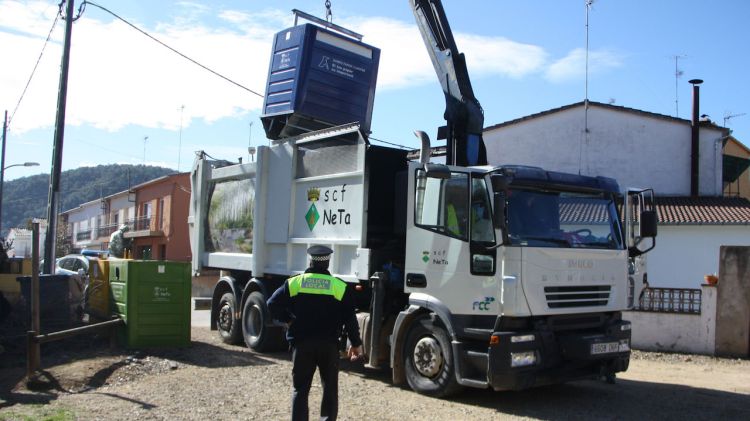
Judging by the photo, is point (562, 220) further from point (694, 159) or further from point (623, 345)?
point (694, 159)

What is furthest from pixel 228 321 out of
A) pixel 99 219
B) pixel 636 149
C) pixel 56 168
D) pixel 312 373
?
pixel 99 219

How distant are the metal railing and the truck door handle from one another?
574 centimetres

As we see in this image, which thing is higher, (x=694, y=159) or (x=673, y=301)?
(x=694, y=159)

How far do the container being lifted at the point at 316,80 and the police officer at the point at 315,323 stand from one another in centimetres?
502

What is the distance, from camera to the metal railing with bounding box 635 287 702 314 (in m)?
11.3

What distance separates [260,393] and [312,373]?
2206mm

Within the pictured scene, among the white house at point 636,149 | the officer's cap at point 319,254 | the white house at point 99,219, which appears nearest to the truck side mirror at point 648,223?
the officer's cap at point 319,254

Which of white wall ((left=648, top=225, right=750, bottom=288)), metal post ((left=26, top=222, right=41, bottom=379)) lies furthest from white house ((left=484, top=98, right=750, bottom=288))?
metal post ((left=26, top=222, right=41, bottom=379))

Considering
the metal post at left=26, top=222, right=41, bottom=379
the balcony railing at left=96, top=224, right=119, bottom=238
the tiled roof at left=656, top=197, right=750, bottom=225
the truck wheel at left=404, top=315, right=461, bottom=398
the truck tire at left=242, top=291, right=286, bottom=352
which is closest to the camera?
the truck wheel at left=404, top=315, right=461, bottom=398

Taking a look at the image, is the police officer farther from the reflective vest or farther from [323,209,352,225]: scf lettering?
[323,209,352,225]: scf lettering

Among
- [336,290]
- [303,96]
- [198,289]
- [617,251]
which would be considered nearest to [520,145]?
[198,289]

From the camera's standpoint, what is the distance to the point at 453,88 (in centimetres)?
876

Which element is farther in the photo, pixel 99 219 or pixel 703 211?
pixel 99 219

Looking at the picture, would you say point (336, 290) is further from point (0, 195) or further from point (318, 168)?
point (0, 195)
